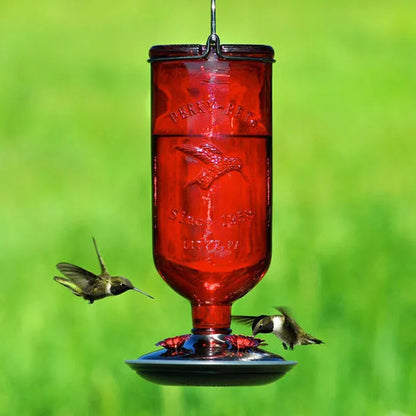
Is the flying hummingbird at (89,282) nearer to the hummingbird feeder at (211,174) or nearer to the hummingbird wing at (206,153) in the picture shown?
the hummingbird feeder at (211,174)

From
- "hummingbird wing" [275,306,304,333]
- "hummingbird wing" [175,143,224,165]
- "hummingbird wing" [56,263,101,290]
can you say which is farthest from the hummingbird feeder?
"hummingbird wing" [56,263,101,290]

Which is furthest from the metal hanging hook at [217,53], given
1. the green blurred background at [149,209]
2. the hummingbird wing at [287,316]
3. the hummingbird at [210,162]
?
the green blurred background at [149,209]

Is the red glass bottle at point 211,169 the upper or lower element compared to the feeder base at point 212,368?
upper

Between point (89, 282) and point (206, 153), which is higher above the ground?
point (206, 153)

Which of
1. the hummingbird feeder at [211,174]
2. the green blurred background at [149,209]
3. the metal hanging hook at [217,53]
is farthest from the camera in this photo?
the green blurred background at [149,209]

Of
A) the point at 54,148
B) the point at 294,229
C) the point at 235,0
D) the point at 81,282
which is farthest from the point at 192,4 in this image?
the point at 81,282

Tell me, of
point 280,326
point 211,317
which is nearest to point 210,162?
point 211,317

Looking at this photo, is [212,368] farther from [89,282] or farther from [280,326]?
[89,282]
